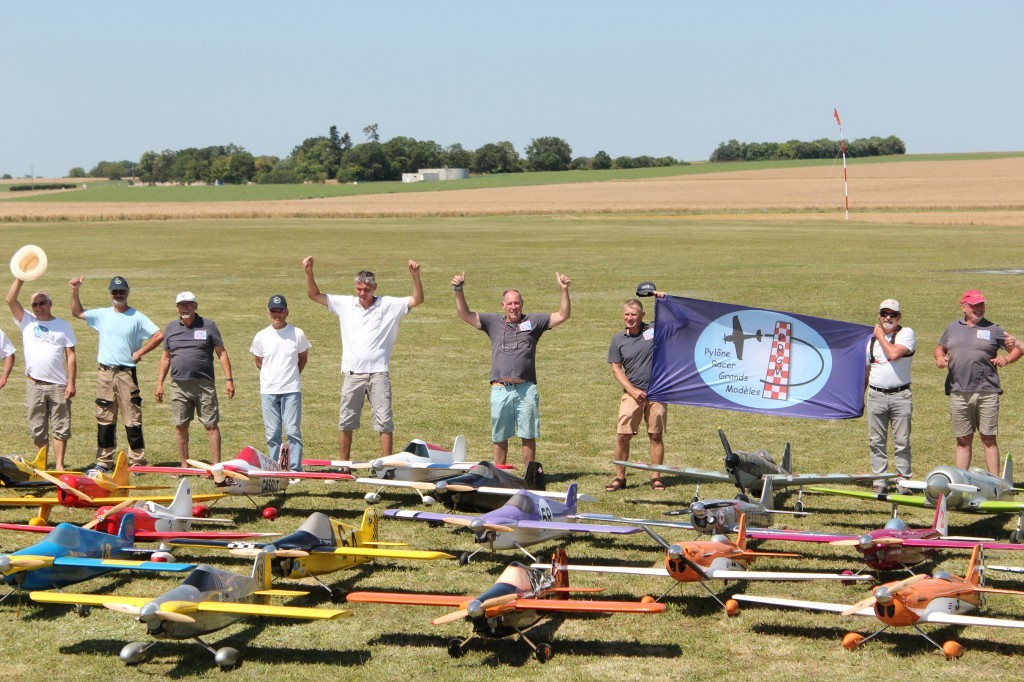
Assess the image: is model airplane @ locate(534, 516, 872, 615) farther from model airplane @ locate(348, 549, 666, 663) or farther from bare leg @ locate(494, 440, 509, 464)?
bare leg @ locate(494, 440, 509, 464)

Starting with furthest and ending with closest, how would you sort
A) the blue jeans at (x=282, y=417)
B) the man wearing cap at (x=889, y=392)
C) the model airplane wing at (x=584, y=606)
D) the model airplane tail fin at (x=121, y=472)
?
1. the blue jeans at (x=282, y=417)
2. the man wearing cap at (x=889, y=392)
3. the model airplane tail fin at (x=121, y=472)
4. the model airplane wing at (x=584, y=606)

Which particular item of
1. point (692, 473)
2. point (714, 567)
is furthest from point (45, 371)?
point (714, 567)

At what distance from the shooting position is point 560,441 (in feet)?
51.1

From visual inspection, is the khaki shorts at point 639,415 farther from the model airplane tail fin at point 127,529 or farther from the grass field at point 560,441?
the model airplane tail fin at point 127,529

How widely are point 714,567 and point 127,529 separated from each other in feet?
17.1

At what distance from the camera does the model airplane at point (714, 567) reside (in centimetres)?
848

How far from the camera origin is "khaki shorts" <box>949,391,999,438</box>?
12133 mm

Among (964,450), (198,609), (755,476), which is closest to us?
(198,609)

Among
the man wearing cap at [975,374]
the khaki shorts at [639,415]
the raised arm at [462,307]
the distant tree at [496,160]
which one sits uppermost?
the distant tree at [496,160]

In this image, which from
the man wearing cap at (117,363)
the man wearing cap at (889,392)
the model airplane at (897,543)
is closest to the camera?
the model airplane at (897,543)

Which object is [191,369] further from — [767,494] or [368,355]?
[767,494]

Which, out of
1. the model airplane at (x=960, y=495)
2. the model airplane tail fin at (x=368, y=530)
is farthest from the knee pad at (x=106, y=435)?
the model airplane at (x=960, y=495)

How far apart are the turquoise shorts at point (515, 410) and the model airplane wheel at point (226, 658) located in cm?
539

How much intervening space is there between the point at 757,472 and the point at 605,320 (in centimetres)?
1673
